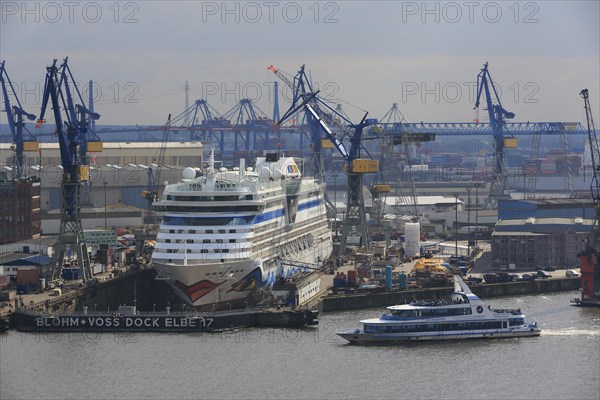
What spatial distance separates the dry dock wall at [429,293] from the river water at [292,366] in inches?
135

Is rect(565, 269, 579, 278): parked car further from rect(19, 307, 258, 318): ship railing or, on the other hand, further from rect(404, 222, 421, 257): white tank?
rect(19, 307, 258, 318): ship railing

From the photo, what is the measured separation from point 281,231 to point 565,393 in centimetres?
1665

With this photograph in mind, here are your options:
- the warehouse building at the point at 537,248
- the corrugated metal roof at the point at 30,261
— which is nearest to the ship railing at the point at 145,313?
the corrugated metal roof at the point at 30,261

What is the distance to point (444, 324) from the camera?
39844mm

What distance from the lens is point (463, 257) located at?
186 ft

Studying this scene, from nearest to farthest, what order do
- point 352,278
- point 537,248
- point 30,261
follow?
point 352,278, point 30,261, point 537,248

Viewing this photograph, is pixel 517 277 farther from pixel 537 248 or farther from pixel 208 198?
pixel 208 198

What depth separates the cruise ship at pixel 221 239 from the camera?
42.9 metres

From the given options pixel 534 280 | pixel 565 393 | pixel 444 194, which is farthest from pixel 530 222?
pixel 444 194

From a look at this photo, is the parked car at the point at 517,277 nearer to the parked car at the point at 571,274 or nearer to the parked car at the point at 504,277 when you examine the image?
the parked car at the point at 504,277

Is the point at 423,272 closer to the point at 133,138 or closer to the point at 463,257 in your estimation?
the point at 463,257

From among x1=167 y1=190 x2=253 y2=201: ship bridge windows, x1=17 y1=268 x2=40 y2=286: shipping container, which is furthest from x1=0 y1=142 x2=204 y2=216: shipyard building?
x1=167 y1=190 x2=253 y2=201: ship bridge windows

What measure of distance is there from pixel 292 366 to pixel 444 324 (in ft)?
17.7

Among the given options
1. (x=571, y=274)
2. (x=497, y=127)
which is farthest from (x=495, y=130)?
(x=571, y=274)
